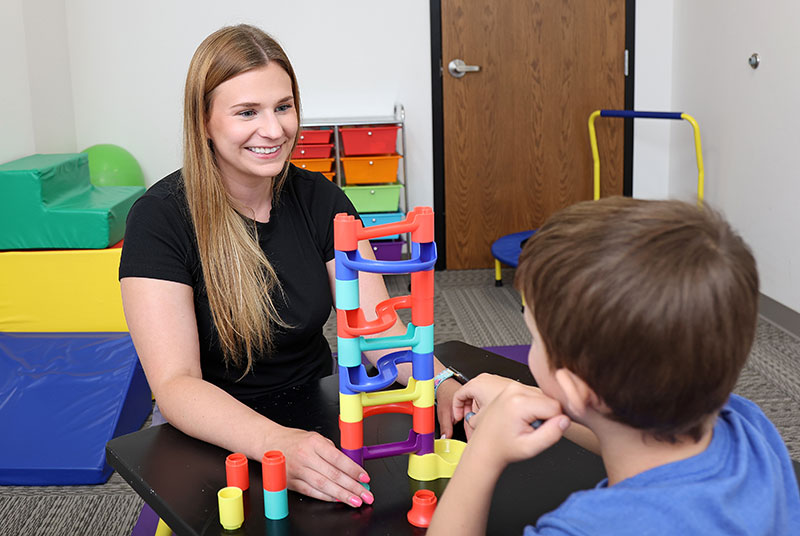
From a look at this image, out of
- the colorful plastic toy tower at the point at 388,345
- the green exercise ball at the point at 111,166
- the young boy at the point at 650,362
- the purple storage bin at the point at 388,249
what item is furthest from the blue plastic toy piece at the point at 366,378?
the green exercise ball at the point at 111,166

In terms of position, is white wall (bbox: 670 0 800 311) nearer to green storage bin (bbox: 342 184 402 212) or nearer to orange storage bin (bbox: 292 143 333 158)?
green storage bin (bbox: 342 184 402 212)

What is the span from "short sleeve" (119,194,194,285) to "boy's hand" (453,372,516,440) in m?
0.51

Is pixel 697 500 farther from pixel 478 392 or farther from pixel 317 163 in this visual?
pixel 317 163

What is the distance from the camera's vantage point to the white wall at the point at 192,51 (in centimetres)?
421

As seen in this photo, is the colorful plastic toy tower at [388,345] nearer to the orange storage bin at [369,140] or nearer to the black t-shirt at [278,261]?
the black t-shirt at [278,261]

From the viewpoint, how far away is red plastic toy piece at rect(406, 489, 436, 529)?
37.1 inches

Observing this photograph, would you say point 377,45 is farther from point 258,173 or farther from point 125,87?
point 258,173

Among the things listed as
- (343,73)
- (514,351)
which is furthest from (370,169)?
(514,351)

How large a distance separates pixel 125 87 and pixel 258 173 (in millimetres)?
3143

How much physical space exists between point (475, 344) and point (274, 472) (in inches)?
93.9

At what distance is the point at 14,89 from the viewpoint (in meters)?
3.47

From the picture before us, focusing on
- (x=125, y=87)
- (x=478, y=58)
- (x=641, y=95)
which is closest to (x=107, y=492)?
(x=125, y=87)

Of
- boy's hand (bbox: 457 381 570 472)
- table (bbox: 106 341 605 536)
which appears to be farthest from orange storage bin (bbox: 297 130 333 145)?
boy's hand (bbox: 457 381 570 472)

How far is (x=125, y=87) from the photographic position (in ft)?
14.1
